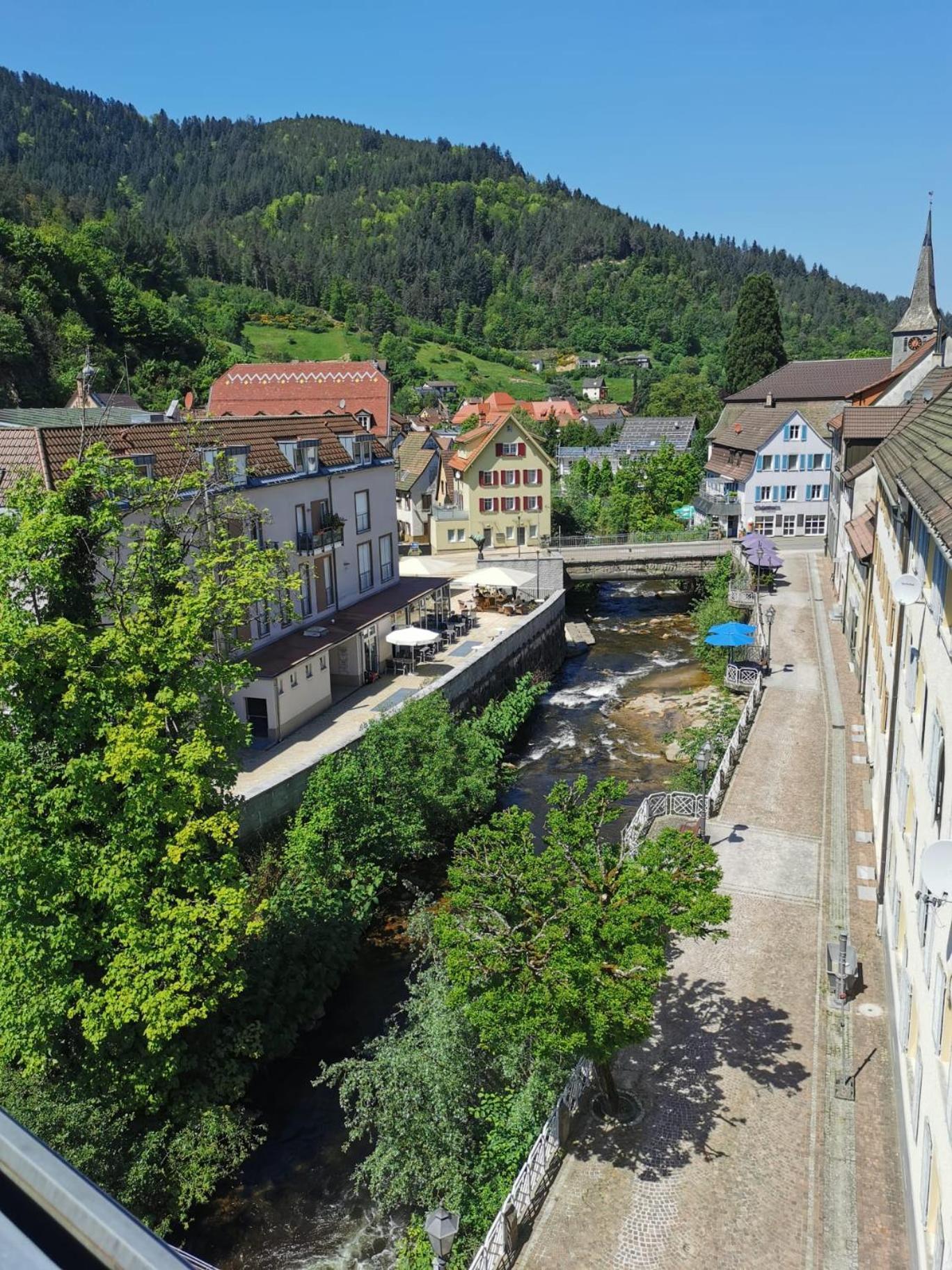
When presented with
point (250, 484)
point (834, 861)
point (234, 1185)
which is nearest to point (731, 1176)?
point (234, 1185)

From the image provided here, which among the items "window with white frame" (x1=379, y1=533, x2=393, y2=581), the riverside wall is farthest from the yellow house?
"window with white frame" (x1=379, y1=533, x2=393, y2=581)

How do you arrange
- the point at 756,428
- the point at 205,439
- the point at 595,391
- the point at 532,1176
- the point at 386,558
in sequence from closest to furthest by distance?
1. the point at 532,1176
2. the point at 205,439
3. the point at 386,558
4. the point at 756,428
5. the point at 595,391

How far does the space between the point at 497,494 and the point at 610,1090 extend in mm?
49735

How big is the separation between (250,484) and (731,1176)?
2741cm

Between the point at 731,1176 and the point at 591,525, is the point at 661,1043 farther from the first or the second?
the point at 591,525

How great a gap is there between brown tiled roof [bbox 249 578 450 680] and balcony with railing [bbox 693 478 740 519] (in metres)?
27.1

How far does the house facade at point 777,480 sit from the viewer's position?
211ft

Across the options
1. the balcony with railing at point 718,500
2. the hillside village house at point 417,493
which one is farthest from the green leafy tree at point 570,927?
the balcony with railing at point 718,500

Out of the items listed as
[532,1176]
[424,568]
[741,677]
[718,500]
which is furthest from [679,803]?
[718,500]

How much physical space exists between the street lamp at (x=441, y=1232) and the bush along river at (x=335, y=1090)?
373cm

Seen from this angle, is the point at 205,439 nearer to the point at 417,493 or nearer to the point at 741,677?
the point at 741,677

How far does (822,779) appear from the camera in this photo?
91.5ft

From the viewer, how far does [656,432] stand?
106625mm

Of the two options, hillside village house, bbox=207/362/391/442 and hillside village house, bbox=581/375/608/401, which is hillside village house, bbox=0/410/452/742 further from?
hillside village house, bbox=581/375/608/401
